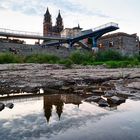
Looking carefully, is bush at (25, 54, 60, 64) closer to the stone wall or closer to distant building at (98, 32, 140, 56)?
the stone wall

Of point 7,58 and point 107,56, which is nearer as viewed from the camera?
point 7,58

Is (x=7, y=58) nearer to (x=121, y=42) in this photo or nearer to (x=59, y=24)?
(x=121, y=42)

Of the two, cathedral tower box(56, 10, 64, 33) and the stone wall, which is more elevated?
cathedral tower box(56, 10, 64, 33)

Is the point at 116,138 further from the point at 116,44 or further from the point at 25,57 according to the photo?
the point at 116,44

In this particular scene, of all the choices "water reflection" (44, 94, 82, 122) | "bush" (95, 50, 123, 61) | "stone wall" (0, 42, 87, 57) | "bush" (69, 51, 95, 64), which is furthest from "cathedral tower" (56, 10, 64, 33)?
"water reflection" (44, 94, 82, 122)

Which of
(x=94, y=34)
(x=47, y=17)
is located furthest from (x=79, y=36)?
(x=47, y=17)

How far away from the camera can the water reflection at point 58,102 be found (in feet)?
34.5

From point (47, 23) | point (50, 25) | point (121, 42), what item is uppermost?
point (47, 23)

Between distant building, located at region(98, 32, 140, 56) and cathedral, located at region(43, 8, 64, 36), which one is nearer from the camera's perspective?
distant building, located at region(98, 32, 140, 56)

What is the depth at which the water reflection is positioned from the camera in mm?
10508

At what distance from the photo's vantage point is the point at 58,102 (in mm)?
12750

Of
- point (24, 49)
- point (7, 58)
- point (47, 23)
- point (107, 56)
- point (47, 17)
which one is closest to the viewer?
point (7, 58)

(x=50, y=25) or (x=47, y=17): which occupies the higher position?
(x=47, y=17)

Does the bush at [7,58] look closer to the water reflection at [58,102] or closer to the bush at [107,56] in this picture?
the bush at [107,56]
